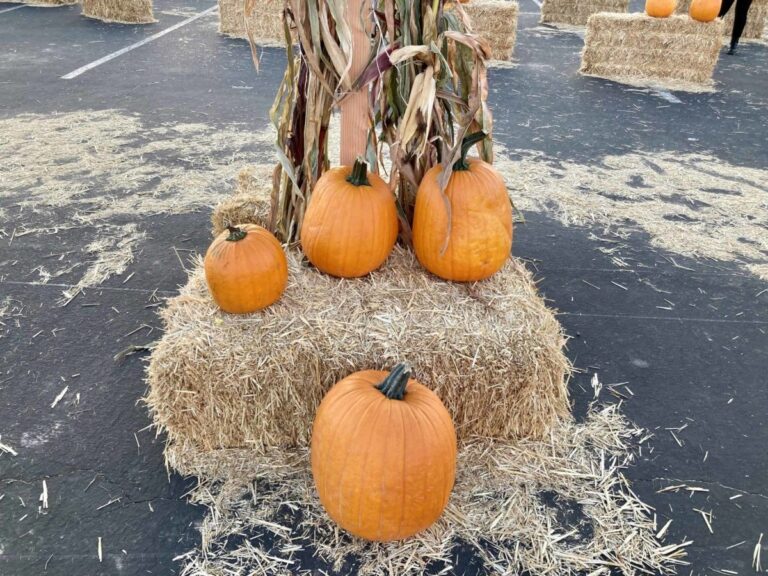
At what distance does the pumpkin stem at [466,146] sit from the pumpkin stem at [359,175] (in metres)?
0.36

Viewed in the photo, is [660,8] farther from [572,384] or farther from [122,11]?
[122,11]

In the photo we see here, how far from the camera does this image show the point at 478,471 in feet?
7.22

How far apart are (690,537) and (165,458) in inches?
77.5

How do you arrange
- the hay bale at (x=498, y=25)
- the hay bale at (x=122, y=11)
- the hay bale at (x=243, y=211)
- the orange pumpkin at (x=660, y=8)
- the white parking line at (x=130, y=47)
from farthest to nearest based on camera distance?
the hay bale at (x=122, y=11) < the hay bale at (x=498, y=25) < the orange pumpkin at (x=660, y=8) < the white parking line at (x=130, y=47) < the hay bale at (x=243, y=211)

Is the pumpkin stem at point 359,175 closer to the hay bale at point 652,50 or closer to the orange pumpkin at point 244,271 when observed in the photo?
the orange pumpkin at point 244,271

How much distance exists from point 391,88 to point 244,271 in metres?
1.02

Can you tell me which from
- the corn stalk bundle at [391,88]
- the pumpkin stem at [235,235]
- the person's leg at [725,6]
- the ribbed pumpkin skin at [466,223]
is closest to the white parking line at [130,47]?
the corn stalk bundle at [391,88]

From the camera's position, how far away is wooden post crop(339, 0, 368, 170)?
2271 millimetres

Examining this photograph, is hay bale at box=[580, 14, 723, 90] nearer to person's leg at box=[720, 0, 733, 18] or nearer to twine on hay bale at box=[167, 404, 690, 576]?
person's leg at box=[720, 0, 733, 18]

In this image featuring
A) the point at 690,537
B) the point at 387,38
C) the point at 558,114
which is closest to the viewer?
the point at 690,537

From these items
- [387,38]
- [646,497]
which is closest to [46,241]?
[387,38]

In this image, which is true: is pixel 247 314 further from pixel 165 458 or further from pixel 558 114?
pixel 558 114

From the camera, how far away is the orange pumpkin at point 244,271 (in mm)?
2094

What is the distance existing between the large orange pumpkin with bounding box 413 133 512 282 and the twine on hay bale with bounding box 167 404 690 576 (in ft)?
2.49
